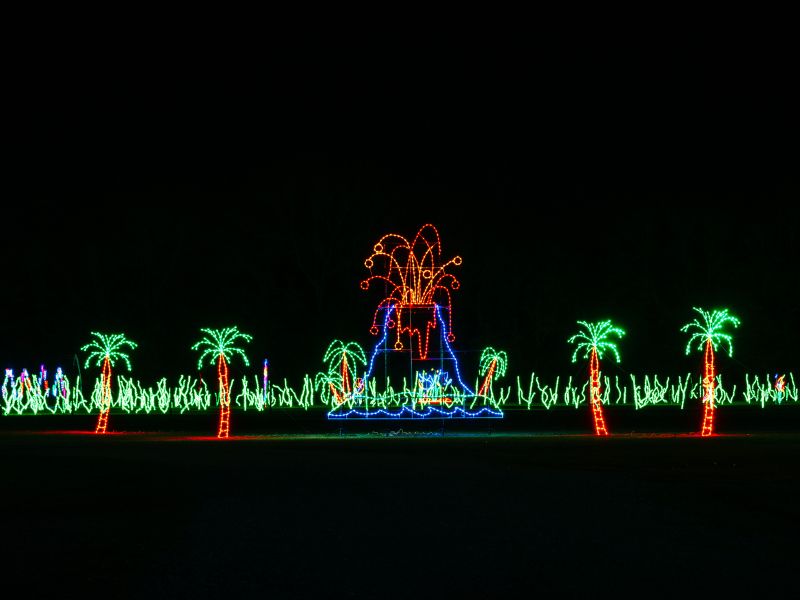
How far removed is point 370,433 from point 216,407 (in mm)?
15126

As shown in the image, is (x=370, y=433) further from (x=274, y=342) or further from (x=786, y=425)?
(x=274, y=342)

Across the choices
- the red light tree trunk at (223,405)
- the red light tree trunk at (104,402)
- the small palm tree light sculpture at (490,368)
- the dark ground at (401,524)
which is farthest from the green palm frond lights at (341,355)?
the dark ground at (401,524)

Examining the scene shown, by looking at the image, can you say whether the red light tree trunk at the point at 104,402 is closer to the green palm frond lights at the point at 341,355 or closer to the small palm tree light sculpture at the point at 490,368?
the green palm frond lights at the point at 341,355

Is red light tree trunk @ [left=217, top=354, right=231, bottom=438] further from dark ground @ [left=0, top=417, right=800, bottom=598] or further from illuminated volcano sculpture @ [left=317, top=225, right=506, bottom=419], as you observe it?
dark ground @ [left=0, top=417, right=800, bottom=598]

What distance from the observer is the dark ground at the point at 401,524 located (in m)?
9.11

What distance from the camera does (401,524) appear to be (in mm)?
Answer: 12125

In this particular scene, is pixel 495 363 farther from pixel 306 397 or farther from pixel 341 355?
pixel 341 355

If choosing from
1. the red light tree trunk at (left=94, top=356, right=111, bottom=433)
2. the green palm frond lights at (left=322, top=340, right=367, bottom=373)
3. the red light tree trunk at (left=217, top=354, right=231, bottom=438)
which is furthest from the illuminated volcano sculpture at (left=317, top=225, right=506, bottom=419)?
the red light tree trunk at (left=94, top=356, right=111, bottom=433)

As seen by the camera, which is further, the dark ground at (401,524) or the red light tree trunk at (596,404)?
Result: the red light tree trunk at (596,404)

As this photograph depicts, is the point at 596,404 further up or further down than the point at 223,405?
further up

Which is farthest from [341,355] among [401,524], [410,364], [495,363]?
[401,524]

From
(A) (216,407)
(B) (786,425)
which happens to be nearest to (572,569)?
(B) (786,425)

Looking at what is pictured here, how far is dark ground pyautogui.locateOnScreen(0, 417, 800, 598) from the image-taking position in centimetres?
911

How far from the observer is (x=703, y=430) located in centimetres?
2895
